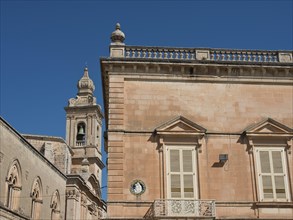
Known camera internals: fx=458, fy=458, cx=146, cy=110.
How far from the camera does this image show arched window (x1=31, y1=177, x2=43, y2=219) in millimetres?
26803

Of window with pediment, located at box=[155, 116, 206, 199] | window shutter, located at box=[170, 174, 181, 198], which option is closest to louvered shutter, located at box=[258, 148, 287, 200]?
window with pediment, located at box=[155, 116, 206, 199]

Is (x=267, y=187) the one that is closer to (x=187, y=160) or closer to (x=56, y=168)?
(x=187, y=160)

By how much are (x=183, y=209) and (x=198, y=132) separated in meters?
3.25

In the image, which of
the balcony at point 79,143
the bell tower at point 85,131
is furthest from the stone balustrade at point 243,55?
the balcony at point 79,143

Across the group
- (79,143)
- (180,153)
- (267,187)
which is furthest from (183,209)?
(79,143)

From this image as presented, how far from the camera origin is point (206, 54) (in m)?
19.7

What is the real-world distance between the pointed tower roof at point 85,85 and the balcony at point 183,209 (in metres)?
43.3

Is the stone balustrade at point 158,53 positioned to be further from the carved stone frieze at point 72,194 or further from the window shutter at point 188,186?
the carved stone frieze at point 72,194

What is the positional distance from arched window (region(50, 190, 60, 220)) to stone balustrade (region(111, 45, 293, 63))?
50.5 feet

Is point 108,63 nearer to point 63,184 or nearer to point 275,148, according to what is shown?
point 275,148

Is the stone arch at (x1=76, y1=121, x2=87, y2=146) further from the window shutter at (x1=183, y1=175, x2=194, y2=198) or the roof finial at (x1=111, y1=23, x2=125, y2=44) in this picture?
the window shutter at (x1=183, y1=175, x2=194, y2=198)

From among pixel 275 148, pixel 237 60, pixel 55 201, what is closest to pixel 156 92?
pixel 237 60

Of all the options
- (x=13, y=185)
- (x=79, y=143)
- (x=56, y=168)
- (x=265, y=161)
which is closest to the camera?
(x=265, y=161)

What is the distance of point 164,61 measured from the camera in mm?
19078
